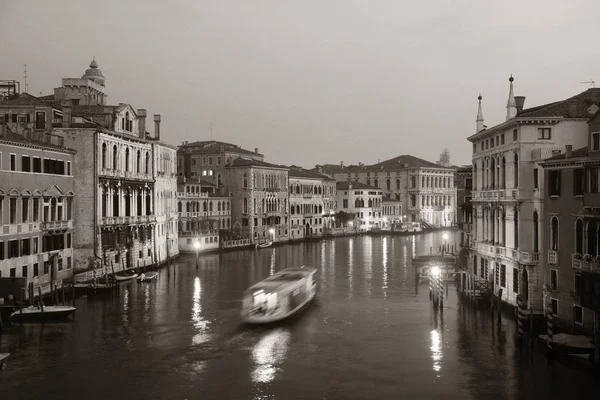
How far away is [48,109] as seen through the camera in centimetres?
2955

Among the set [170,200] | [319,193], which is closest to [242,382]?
[170,200]

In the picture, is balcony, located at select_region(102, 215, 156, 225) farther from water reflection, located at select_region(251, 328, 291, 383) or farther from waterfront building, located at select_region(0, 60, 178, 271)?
water reflection, located at select_region(251, 328, 291, 383)

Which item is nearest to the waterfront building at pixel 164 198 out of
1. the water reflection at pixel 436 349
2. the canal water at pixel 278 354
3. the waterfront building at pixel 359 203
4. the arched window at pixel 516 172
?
the canal water at pixel 278 354

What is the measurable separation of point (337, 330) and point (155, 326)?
5.50 metres

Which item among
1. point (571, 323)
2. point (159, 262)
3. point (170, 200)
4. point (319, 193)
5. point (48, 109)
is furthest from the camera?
point (319, 193)

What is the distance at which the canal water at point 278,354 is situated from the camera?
14.6m

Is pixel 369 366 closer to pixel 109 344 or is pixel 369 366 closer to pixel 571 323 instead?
pixel 571 323

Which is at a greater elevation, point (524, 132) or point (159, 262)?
point (524, 132)

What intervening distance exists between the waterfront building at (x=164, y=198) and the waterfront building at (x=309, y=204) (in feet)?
64.8

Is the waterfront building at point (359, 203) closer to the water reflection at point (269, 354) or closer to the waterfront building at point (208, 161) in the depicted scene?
the waterfront building at point (208, 161)

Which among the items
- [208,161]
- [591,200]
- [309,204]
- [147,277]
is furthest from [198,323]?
[309,204]

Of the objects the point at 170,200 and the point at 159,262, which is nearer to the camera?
the point at 159,262

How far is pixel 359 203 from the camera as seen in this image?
74.8 meters

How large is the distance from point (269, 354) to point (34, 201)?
11989mm
